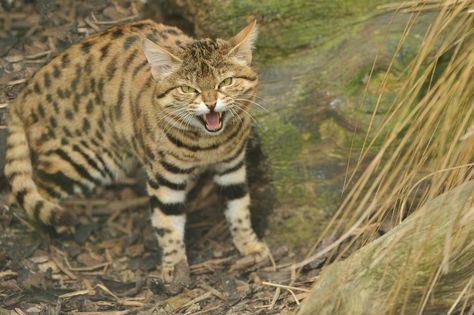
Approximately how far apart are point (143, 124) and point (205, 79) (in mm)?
689

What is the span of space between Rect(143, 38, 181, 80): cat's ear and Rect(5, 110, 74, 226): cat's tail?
1202 millimetres

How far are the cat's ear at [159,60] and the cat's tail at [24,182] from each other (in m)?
1.20

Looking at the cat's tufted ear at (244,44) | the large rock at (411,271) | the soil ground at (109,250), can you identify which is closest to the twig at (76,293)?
the soil ground at (109,250)

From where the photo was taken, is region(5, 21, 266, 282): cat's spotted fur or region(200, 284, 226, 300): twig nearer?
region(5, 21, 266, 282): cat's spotted fur

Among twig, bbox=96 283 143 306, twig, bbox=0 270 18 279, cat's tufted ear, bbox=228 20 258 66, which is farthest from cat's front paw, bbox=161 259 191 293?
cat's tufted ear, bbox=228 20 258 66

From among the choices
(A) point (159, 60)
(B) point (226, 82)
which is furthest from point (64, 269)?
(B) point (226, 82)

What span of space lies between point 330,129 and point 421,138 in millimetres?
1610

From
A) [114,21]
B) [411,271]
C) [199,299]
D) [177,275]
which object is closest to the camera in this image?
[411,271]

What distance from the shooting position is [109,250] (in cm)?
551

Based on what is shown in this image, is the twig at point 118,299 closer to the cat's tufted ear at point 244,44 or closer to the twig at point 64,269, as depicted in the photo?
the twig at point 64,269

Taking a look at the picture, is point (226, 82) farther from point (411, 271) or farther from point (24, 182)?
point (411, 271)

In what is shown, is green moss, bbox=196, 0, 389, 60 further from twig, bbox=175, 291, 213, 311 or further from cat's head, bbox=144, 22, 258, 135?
twig, bbox=175, 291, 213, 311

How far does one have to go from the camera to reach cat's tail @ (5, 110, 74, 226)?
5.00 metres

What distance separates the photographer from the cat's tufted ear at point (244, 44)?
445 cm
